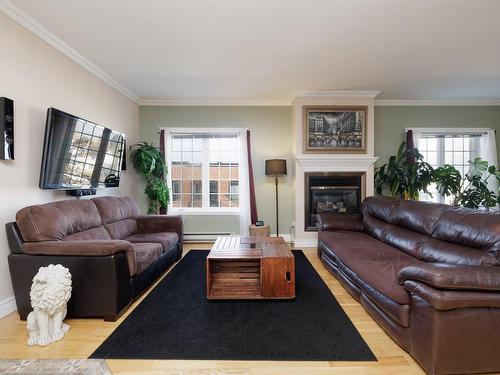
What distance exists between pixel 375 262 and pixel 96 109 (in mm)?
3996

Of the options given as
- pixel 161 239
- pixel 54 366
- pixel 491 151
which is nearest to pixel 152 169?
pixel 161 239

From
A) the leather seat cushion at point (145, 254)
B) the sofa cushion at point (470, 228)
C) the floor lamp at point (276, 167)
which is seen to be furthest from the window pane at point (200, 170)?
the sofa cushion at point (470, 228)

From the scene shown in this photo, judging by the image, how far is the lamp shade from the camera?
4566 millimetres

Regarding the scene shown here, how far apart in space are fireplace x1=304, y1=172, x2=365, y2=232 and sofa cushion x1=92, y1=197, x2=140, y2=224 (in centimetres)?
294

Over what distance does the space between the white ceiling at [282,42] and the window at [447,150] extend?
42.1 inches

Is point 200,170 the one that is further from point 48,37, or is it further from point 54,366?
point 54,366

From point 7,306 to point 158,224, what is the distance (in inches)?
71.0

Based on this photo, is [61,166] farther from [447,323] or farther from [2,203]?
[447,323]

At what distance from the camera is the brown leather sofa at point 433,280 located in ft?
4.72

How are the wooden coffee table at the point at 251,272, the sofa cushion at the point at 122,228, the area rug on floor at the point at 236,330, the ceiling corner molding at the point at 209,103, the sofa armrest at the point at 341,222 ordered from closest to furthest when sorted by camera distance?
the area rug on floor at the point at 236,330, the wooden coffee table at the point at 251,272, the sofa cushion at the point at 122,228, the sofa armrest at the point at 341,222, the ceiling corner molding at the point at 209,103

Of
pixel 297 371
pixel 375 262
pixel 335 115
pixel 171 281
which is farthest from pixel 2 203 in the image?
pixel 335 115

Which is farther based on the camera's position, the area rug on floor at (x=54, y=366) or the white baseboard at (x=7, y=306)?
the white baseboard at (x=7, y=306)

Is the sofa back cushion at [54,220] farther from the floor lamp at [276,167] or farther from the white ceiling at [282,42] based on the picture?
the floor lamp at [276,167]

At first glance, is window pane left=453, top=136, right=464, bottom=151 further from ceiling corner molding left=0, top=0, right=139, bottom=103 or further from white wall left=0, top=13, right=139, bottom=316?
white wall left=0, top=13, right=139, bottom=316
